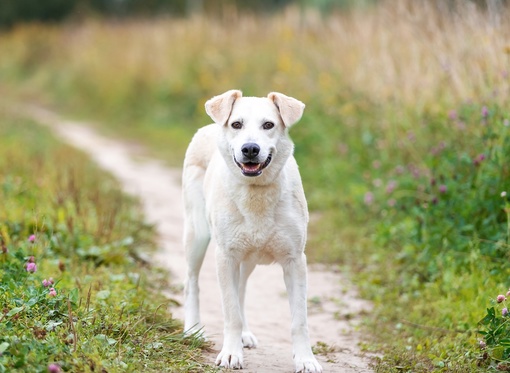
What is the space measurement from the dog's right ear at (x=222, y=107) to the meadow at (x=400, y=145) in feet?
5.96

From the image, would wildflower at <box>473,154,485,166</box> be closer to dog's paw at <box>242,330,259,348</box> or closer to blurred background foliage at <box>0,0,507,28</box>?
dog's paw at <box>242,330,259,348</box>

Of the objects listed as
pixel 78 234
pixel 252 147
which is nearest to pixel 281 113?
pixel 252 147

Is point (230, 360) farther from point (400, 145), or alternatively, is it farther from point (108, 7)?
point (108, 7)

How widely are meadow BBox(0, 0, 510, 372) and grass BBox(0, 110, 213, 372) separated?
1499 millimetres

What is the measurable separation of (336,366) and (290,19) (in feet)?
34.7

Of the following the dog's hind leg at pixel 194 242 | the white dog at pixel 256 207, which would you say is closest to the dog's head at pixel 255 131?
the white dog at pixel 256 207

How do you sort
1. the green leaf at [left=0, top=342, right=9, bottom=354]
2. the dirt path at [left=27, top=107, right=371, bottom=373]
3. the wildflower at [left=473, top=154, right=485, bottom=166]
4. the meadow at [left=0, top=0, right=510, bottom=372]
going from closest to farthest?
the green leaf at [left=0, top=342, right=9, bottom=354] < the dirt path at [left=27, top=107, right=371, bottom=373] < the meadow at [left=0, top=0, right=510, bottom=372] < the wildflower at [left=473, top=154, right=485, bottom=166]

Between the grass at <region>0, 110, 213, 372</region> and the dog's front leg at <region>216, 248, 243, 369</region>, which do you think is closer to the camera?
the grass at <region>0, 110, 213, 372</region>

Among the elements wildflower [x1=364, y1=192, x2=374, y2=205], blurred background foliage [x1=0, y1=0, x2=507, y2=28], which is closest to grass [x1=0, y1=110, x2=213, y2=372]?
wildflower [x1=364, y1=192, x2=374, y2=205]

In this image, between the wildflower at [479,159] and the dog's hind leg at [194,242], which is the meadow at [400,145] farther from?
the dog's hind leg at [194,242]

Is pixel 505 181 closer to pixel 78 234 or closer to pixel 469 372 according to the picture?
pixel 469 372

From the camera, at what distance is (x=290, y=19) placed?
14.4 meters

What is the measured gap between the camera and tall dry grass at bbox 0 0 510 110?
806 cm

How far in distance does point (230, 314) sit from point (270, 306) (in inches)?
69.4
